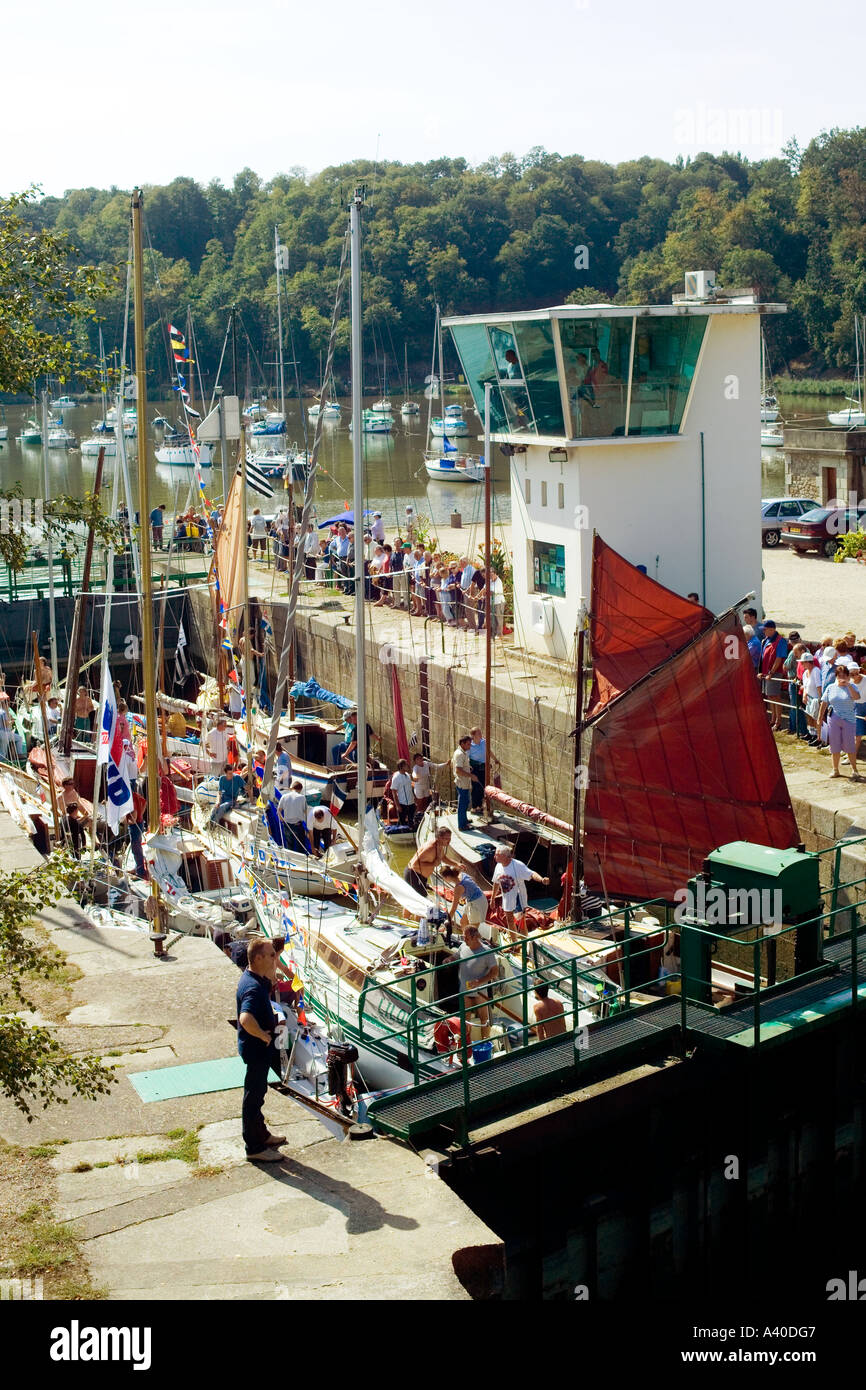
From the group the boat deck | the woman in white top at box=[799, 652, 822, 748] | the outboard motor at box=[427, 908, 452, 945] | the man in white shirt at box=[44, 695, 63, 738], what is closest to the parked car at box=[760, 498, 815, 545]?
the woman in white top at box=[799, 652, 822, 748]

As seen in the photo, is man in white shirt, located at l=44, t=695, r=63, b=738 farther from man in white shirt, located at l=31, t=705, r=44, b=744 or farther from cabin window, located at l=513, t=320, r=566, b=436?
Result: cabin window, located at l=513, t=320, r=566, b=436

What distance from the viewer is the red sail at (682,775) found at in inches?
622

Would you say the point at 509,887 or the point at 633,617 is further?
the point at 633,617

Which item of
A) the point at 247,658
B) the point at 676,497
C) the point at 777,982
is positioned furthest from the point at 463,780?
the point at 777,982

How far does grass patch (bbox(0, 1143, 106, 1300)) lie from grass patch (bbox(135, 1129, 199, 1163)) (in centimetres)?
56

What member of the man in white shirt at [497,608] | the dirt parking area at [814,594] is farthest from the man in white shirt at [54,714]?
the dirt parking area at [814,594]

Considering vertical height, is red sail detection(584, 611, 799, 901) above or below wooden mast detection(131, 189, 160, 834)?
below

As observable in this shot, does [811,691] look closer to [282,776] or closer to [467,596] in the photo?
[282,776]

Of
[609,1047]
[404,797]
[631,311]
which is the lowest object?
[404,797]

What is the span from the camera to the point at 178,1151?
891 centimetres

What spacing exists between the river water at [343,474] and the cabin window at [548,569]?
51.2ft

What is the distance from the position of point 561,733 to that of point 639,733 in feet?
15.4

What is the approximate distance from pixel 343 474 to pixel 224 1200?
6275 cm

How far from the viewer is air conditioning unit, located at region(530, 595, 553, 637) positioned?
80.5ft
